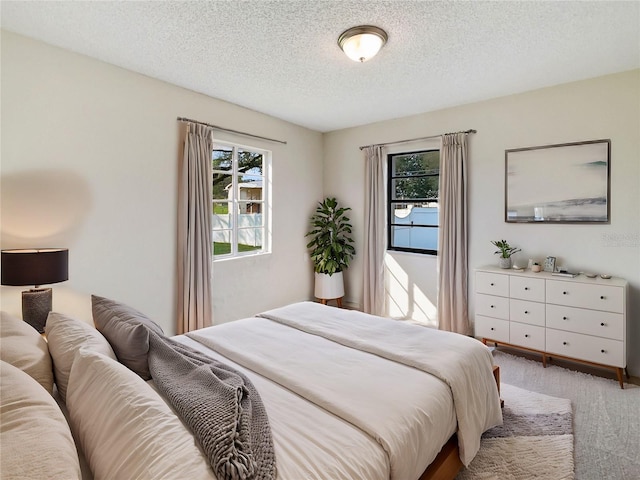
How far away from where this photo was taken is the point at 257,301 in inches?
171

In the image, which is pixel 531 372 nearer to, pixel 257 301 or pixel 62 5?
pixel 257 301

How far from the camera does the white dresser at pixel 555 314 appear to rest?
2.82 metres

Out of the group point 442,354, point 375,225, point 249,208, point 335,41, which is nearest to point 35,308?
point 249,208

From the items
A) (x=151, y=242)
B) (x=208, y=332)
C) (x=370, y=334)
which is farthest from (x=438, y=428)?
(x=151, y=242)

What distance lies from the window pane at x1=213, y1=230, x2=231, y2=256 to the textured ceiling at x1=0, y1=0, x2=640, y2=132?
1.55 m

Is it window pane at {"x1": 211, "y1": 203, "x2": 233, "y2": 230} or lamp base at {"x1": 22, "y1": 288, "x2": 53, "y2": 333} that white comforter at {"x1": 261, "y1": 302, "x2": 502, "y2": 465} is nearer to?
lamp base at {"x1": 22, "y1": 288, "x2": 53, "y2": 333}

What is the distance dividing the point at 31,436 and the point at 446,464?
5.37 ft

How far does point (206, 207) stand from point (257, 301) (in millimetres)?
1419

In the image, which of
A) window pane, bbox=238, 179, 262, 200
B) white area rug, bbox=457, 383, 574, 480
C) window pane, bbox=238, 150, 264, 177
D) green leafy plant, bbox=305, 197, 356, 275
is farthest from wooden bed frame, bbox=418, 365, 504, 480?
window pane, bbox=238, 150, 264, 177

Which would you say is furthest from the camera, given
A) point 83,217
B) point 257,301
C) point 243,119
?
point 257,301

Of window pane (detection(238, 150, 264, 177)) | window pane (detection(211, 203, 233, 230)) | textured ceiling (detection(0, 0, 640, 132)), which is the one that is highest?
textured ceiling (detection(0, 0, 640, 132))

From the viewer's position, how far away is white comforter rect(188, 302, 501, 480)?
123 cm

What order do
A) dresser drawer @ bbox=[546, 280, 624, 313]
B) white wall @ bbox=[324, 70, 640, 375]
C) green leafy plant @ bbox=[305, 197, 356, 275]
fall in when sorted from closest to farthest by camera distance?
dresser drawer @ bbox=[546, 280, 624, 313]
white wall @ bbox=[324, 70, 640, 375]
green leafy plant @ bbox=[305, 197, 356, 275]

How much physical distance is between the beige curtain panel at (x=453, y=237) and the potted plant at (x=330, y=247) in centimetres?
140
